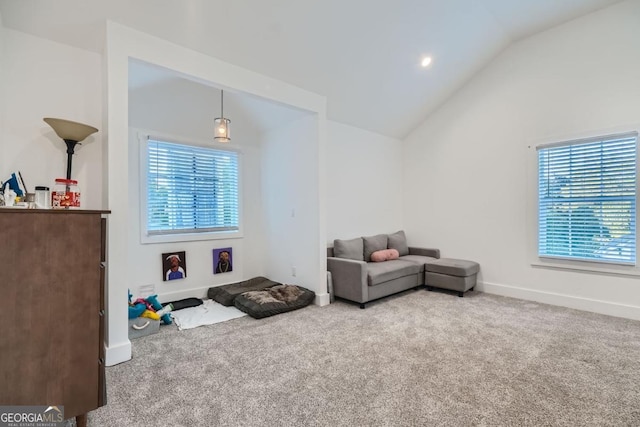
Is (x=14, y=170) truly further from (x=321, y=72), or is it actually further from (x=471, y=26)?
(x=471, y=26)

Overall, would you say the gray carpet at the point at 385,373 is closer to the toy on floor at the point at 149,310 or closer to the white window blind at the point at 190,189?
the toy on floor at the point at 149,310

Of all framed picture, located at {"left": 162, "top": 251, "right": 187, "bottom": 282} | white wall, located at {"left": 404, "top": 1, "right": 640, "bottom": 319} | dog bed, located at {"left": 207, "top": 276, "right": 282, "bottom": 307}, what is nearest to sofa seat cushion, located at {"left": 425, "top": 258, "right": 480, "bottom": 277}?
white wall, located at {"left": 404, "top": 1, "right": 640, "bottom": 319}

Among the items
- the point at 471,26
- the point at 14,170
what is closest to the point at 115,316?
the point at 14,170

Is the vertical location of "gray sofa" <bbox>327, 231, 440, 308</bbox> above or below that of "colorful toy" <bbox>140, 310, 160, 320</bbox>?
above

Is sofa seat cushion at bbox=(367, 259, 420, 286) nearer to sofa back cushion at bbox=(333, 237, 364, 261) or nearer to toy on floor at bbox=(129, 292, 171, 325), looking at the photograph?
sofa back cushion at bbox=(333, 237, 364, 261)

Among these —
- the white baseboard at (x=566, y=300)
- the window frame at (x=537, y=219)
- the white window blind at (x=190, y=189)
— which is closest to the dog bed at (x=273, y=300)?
the white window blind at (x=190, y=189)

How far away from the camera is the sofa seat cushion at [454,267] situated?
4.16 metres

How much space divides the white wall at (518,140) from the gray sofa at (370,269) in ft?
2.47

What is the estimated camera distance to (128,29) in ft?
8.04

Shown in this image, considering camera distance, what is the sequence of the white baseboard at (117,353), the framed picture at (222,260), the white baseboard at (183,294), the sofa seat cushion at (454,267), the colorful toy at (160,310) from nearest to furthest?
the white baseboard at (117,353) < the colorful toy at (160,310) < the white baseboard at (183,294) < the sofa seat cushion at (454,267) < the framed picture at (222,260)

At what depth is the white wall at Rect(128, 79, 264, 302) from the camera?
3.68m

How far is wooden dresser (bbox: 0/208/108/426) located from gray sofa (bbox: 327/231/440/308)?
266 centimetres

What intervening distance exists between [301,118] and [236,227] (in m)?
1.90

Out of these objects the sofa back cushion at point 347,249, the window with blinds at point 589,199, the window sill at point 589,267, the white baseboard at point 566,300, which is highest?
the window with blinds at point 589,199
